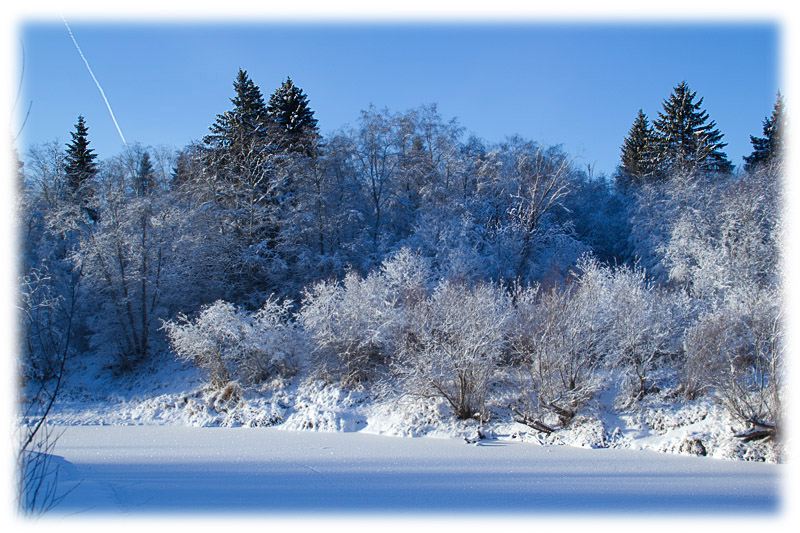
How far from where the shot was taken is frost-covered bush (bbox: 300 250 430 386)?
54.0ft

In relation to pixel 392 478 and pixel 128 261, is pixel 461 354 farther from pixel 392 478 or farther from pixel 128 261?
pixel 128 261

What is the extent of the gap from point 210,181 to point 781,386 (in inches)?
959

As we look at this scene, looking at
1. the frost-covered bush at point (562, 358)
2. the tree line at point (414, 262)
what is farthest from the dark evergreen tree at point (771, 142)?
the frost-covered bush at point (562, 358)

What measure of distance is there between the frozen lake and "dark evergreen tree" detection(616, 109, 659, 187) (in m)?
24.0

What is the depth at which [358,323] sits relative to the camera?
664 inches

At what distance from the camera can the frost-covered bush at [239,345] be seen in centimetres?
1723

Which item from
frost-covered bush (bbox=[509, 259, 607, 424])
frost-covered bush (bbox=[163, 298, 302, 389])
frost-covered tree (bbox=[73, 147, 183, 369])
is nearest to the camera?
frost-covered bush (bbox=[509, 259, 607, 424])

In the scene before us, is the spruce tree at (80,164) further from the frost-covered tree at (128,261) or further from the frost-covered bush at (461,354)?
the frost-covered bush at (461,354)

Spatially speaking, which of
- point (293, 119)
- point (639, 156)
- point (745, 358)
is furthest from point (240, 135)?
point (639, 156)

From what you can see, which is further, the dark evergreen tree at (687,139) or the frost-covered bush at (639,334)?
the dark evergreen tree at (687,139)

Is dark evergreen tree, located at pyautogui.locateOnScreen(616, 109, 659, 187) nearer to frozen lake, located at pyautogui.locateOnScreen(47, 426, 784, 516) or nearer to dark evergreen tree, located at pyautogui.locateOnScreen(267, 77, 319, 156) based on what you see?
dark evergreen tree, located at pyautogui.locateOnScreen(267, 77, 319, 156)

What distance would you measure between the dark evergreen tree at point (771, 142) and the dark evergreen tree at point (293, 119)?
24250mm

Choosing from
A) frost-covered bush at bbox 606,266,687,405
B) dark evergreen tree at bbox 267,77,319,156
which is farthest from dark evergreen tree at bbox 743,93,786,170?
dark evergreen tree at bbox 267,77,319,156

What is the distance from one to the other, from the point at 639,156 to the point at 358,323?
26875 mm
